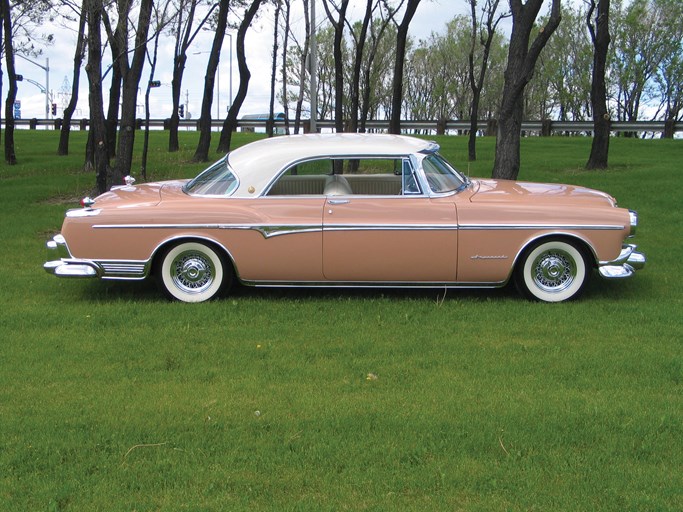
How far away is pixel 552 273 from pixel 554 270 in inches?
1.3

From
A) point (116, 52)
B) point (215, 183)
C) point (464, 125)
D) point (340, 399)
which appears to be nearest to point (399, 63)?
point (116, 52)

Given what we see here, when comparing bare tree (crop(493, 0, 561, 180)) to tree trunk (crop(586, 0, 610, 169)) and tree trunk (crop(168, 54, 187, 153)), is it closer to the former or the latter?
tree trunk (crop(586, 0, 610, 169))

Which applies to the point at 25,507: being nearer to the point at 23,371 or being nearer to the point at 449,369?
the point at 23,371

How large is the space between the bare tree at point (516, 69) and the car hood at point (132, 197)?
19.3 ft

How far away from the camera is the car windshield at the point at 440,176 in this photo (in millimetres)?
6996

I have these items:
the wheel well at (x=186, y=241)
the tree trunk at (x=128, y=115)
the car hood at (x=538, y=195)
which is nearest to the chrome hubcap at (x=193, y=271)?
the wheel well at (x=186, y=241)

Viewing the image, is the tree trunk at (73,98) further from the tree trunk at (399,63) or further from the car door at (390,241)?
the car door at (390,241)

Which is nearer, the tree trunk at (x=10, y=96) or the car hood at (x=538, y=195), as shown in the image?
the car hood at (x=538, y=195)

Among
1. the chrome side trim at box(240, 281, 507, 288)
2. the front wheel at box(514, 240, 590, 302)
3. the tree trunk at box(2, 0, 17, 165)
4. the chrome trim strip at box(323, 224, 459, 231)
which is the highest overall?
the tree trunk at box(2, 0, 17, 165)

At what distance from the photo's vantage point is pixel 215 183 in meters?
7.18

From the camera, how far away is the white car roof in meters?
7.02

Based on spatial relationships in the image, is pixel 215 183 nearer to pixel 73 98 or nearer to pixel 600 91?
pixel 600 91

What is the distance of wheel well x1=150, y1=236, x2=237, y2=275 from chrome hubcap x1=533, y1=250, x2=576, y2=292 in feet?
9.11

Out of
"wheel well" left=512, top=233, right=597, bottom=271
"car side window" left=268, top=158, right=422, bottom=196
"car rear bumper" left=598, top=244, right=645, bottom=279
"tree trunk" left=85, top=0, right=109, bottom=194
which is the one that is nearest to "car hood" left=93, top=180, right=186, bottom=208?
"car side window" left=268, top=158, right=422, bottom=196
